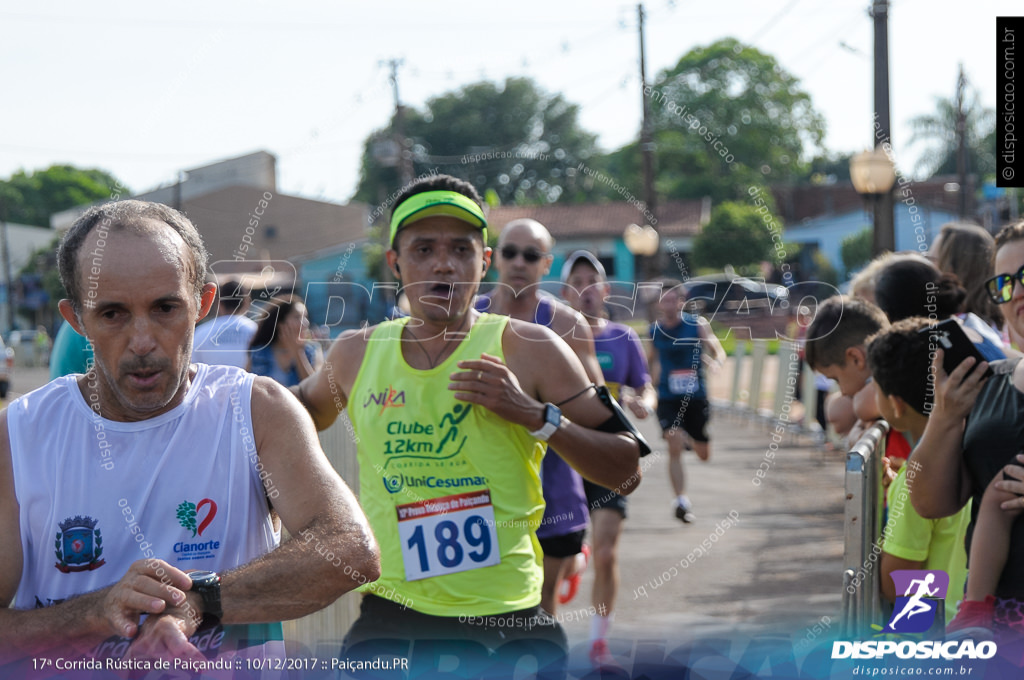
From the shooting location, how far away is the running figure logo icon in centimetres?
266

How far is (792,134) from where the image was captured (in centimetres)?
3388

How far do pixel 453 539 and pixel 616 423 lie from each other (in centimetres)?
60

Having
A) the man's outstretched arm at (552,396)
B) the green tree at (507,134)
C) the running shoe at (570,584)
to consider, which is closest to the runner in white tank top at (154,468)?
the man's outstretched arm at (552,396)

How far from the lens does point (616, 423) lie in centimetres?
306

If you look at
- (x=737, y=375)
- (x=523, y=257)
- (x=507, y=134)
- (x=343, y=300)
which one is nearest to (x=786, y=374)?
(x=737, y=375)

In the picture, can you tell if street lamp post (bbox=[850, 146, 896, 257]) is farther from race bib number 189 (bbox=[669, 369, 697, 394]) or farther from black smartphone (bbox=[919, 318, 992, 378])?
black smartphone (bbox=[919, 318, 992, 378])

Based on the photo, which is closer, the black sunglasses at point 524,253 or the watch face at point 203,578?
the watch face at point 203,578

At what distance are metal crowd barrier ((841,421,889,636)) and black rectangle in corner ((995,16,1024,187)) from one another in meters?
1.18

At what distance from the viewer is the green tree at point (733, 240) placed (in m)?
27.5

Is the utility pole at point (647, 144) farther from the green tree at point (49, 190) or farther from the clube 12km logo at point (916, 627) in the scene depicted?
the green tree at point (49, 190)

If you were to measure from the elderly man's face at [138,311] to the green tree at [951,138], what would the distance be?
49072mm

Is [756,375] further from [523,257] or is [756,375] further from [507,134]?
[507,134]

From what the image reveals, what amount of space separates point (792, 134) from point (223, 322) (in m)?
31.2

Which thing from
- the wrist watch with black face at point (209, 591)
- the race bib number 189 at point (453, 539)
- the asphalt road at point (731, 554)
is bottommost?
the asphalt road at point (731, 554)
